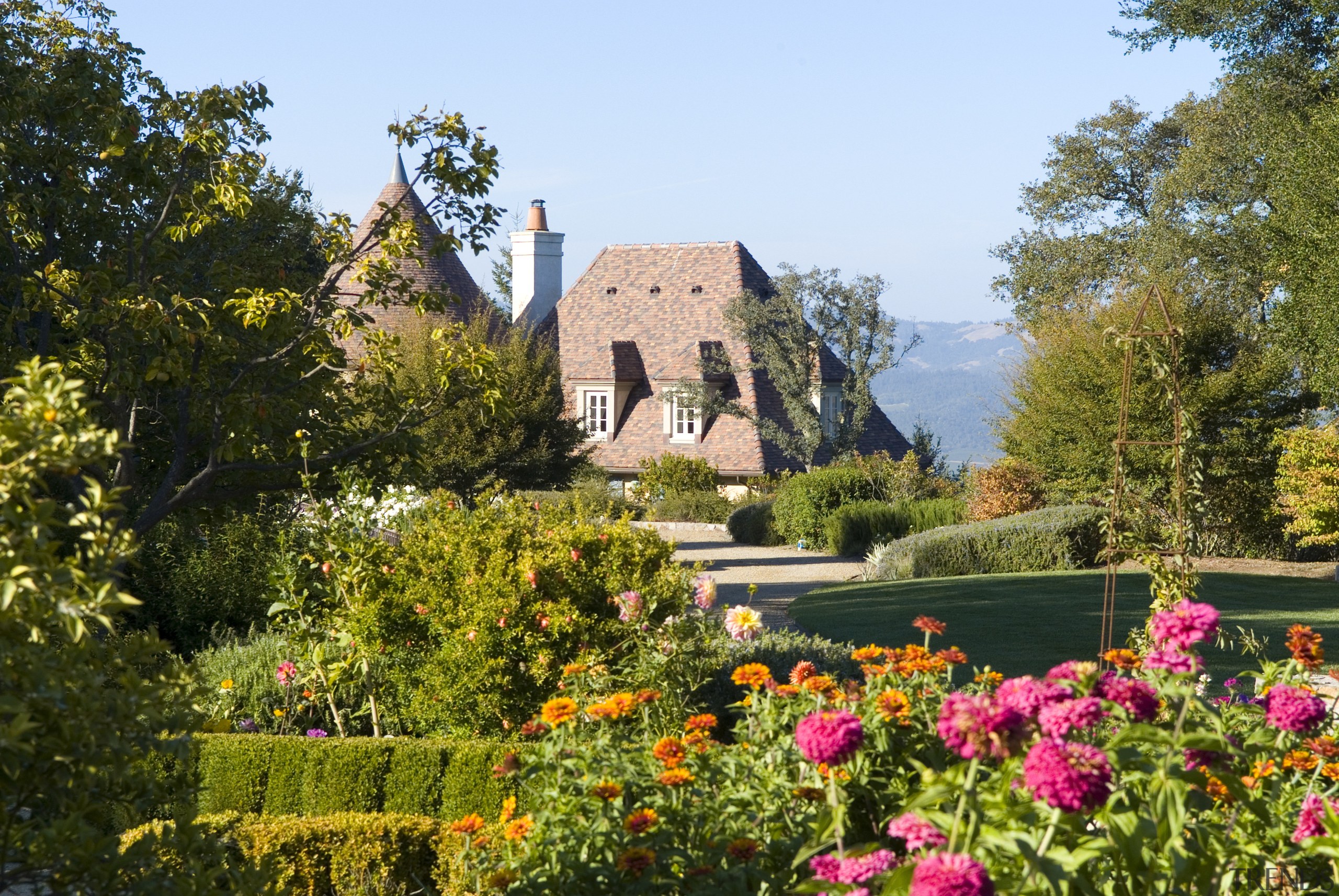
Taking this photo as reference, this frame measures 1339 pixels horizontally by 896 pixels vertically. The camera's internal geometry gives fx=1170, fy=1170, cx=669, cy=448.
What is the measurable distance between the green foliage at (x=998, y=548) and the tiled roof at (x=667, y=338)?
12.6 metres

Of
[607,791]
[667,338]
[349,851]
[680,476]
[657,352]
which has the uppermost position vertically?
[667,338]

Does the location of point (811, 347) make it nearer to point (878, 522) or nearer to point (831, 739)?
point (878, 522)

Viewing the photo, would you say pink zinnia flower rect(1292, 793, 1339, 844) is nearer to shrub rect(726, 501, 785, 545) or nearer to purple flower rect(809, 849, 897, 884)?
purple flower rect(809, 849, 897, 884)

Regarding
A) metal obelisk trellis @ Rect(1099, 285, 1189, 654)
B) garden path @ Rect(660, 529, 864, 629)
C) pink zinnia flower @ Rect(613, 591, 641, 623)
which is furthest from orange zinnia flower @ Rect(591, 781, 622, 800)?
garden path @ Rect(660, 529, 864, 629)

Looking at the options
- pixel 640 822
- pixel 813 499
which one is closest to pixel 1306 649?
pixel 640 822

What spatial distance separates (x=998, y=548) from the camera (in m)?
17.9

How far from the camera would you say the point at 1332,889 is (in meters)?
2.98

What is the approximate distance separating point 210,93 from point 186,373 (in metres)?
1.88

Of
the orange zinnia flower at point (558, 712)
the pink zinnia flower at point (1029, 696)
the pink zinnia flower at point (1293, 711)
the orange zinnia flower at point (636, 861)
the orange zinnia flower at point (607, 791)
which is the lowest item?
the orange zinnia flower at point (636, 861)

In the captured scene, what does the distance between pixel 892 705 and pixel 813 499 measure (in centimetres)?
1991

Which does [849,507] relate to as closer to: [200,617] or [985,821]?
[200,617]

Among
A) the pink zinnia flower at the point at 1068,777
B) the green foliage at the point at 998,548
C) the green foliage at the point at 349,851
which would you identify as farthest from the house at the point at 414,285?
the pink zinnia flower at the point at 1068,777

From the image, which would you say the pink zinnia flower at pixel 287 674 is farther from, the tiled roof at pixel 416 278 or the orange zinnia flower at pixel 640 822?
the tiled roof at pixel 416 278

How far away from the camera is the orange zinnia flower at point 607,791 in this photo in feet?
10.2
